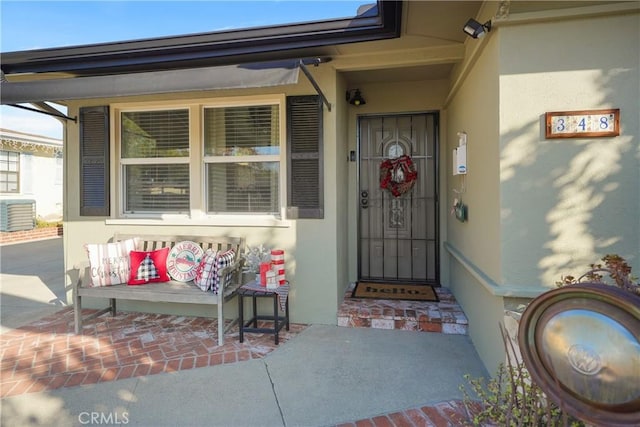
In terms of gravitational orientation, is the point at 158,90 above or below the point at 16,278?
above

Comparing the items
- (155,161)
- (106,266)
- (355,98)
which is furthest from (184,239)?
(355,98)

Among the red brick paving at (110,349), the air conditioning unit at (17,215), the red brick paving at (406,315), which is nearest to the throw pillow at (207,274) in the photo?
the red brick paving at (110,349)

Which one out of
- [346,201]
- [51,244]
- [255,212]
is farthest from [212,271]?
[51,244]

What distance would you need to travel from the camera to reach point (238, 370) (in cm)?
288

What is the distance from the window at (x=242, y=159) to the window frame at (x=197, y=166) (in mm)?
54

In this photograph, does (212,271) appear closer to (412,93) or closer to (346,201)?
(346,201)

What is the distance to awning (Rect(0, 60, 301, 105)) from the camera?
3.00m

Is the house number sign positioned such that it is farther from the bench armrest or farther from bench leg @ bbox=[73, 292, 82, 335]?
bench leg @ bbox=[73, 292, 82, 335]

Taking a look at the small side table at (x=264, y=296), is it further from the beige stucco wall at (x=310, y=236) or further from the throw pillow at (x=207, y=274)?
the beige stucco wall at (x=310, y=236)

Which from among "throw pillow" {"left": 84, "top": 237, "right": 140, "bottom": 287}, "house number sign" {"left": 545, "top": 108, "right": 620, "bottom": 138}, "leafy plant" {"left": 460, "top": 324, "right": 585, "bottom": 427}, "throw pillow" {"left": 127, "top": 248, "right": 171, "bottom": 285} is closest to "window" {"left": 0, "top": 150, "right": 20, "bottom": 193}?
"throw pillow" {"left": 84, "top": 237, "right": 140, "bottom": 287}

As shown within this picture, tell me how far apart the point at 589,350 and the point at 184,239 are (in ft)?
12.9

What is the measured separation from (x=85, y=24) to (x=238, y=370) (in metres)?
5.69

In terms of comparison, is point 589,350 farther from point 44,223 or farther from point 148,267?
point 44,223

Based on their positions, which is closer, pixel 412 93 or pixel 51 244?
pixel 412 93
